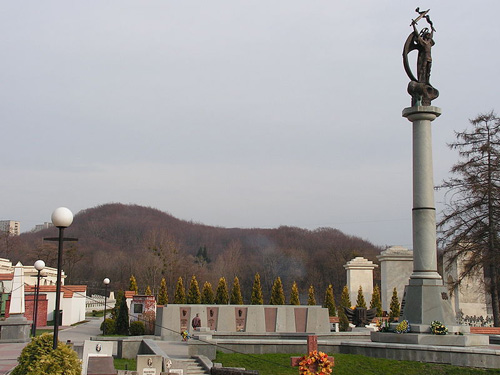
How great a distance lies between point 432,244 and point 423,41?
7.35 metres

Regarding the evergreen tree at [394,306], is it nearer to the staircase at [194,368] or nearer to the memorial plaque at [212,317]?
the memorial plaque at [212,317]

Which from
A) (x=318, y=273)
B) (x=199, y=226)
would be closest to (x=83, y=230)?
(x=199, y=226)

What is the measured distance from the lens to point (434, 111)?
19812 millimetres

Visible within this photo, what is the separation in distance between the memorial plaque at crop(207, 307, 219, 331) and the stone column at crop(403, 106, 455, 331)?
12.4 meters

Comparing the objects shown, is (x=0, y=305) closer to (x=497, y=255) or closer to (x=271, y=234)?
(x=497, y=255)

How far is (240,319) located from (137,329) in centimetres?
524

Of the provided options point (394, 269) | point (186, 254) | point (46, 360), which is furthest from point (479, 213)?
point (186, 254)

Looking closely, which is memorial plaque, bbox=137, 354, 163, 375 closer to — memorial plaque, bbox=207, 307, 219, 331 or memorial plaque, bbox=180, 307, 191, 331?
memorial plaque, bbox=180, 307, 191, 331

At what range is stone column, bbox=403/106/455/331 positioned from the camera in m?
18.4

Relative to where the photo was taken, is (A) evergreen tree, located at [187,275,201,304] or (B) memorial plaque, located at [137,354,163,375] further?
(A) evergreen tree, located at [187,275,201,304]

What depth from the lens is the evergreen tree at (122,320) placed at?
30.4 m

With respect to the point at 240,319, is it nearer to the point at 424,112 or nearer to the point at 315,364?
the point at 424,112

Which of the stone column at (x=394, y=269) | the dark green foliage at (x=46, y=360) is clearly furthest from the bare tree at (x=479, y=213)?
the dark green foliage at (x=46, y=360)

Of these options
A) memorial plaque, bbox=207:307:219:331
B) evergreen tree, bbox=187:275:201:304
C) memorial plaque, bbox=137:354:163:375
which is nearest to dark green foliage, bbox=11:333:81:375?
memorial plaque, bbox=137:354:163:375
